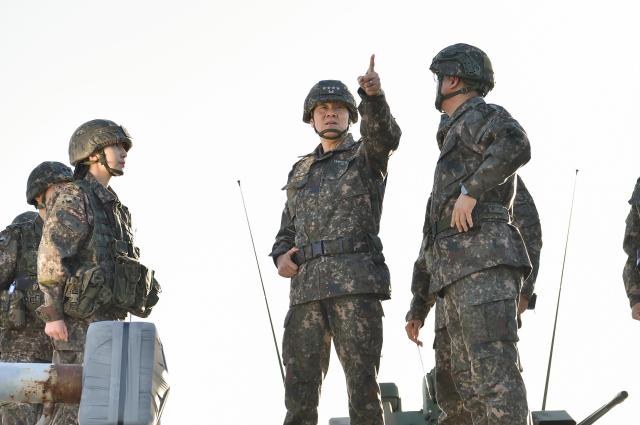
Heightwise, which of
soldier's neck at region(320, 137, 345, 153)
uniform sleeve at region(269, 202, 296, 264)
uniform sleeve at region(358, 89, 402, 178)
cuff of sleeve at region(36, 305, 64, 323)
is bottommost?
cuff of sleeve at region(36, 305, 64, 323)

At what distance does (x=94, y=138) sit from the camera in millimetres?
9031

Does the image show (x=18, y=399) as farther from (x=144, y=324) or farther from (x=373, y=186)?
(x=373, y=186)

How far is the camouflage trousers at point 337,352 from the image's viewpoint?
7.86 metres

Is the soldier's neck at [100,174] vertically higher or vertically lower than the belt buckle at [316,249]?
higher

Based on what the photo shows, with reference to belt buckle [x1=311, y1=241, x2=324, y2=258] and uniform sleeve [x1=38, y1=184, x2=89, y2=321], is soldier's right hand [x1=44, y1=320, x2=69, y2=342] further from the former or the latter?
belt buckle [x1=311, y1=241, x2=324, y2=258]

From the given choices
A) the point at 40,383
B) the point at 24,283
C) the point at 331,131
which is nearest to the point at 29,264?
the point at 24,283

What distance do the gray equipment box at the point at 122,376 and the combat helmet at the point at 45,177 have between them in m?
7.76

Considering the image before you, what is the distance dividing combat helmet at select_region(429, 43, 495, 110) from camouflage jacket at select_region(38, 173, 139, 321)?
2.63 metres

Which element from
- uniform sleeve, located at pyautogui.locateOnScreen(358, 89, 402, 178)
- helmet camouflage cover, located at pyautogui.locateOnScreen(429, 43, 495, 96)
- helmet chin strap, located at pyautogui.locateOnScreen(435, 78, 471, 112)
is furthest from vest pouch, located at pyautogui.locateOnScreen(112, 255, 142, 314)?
helmet camouflage cover, located at pyautogui.locateOnScreen(429, 43, 495, 96)

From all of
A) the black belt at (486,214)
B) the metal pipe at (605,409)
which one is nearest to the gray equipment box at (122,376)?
the black belt at (486,214)

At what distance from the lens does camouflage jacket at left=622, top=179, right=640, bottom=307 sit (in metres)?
9.52

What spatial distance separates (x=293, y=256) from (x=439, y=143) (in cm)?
135

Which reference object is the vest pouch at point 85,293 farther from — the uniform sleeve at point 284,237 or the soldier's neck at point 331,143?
the soldier's neck at point 331,143

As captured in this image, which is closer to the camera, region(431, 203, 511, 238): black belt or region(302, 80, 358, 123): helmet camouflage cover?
region(431, 203, 511, 238): black belt
